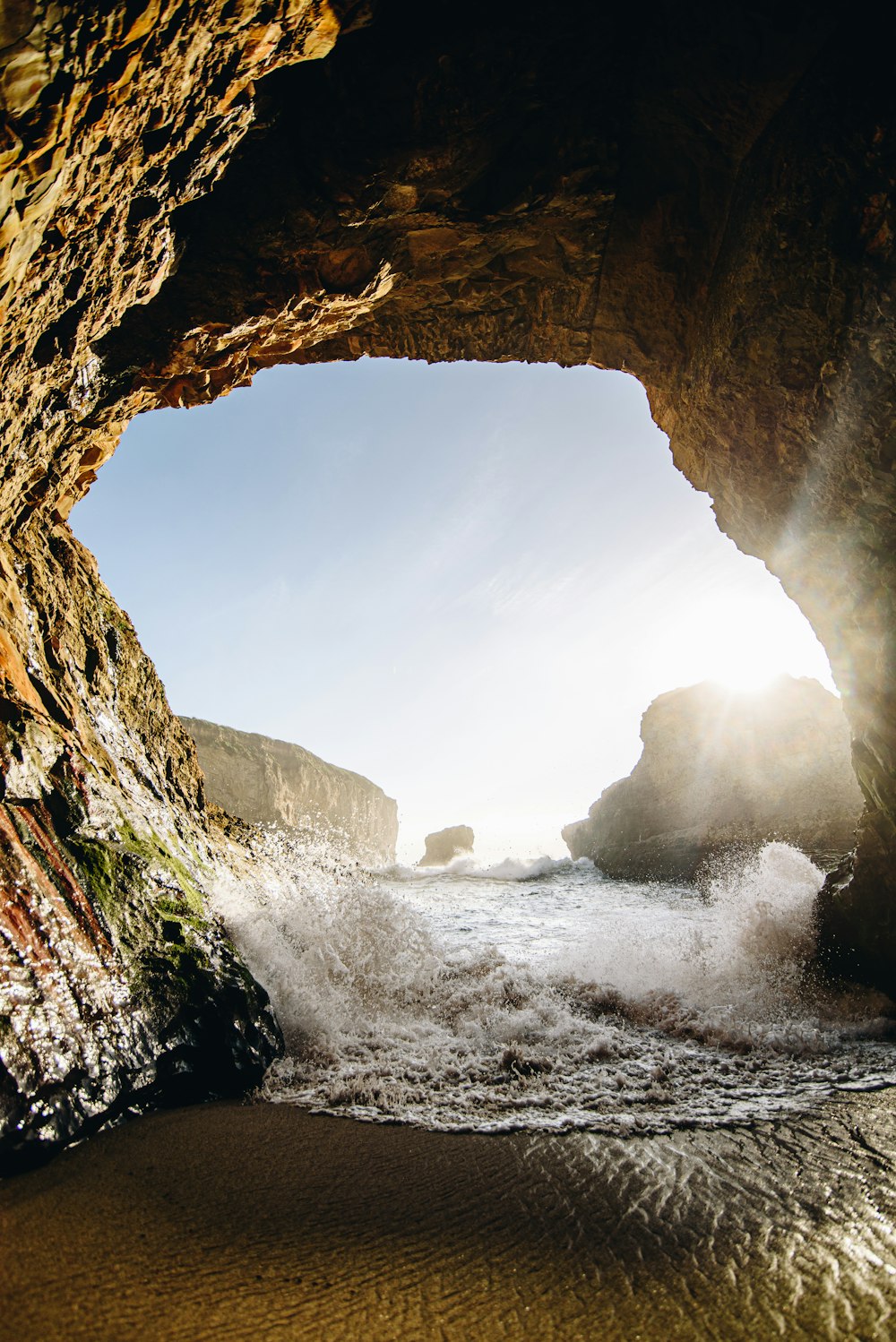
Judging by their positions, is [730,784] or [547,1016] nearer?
[547,1016]

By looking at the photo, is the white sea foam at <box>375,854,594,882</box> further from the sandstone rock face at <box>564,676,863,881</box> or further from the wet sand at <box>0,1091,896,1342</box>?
the wet sand at <box>0,1091,896,1342</box>

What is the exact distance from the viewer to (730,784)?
67.7ft

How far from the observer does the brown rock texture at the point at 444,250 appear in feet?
10.1

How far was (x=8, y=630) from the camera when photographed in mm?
4762

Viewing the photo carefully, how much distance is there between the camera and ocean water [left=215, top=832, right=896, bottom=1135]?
357 cm

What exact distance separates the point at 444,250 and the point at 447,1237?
292 inches

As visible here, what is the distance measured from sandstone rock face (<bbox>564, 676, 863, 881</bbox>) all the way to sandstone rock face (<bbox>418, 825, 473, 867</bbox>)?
59.1ft

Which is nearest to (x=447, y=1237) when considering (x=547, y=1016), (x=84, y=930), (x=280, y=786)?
(x=84, y=930)

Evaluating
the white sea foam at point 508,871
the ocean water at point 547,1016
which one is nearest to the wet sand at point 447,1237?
the ocean water at point 547,1016

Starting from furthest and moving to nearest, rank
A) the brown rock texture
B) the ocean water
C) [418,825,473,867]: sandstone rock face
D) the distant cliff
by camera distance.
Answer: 1. [418,825,473,867]: sandstone rock face
2. the distant cliff
3. the ocean water
4. the brown rock texture

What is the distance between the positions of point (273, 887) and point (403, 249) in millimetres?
8037

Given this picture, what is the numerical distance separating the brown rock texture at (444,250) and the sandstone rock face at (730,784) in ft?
42.7

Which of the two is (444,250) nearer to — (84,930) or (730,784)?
(84,930)

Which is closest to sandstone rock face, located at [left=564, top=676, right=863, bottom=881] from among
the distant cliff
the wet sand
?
the wet sand
